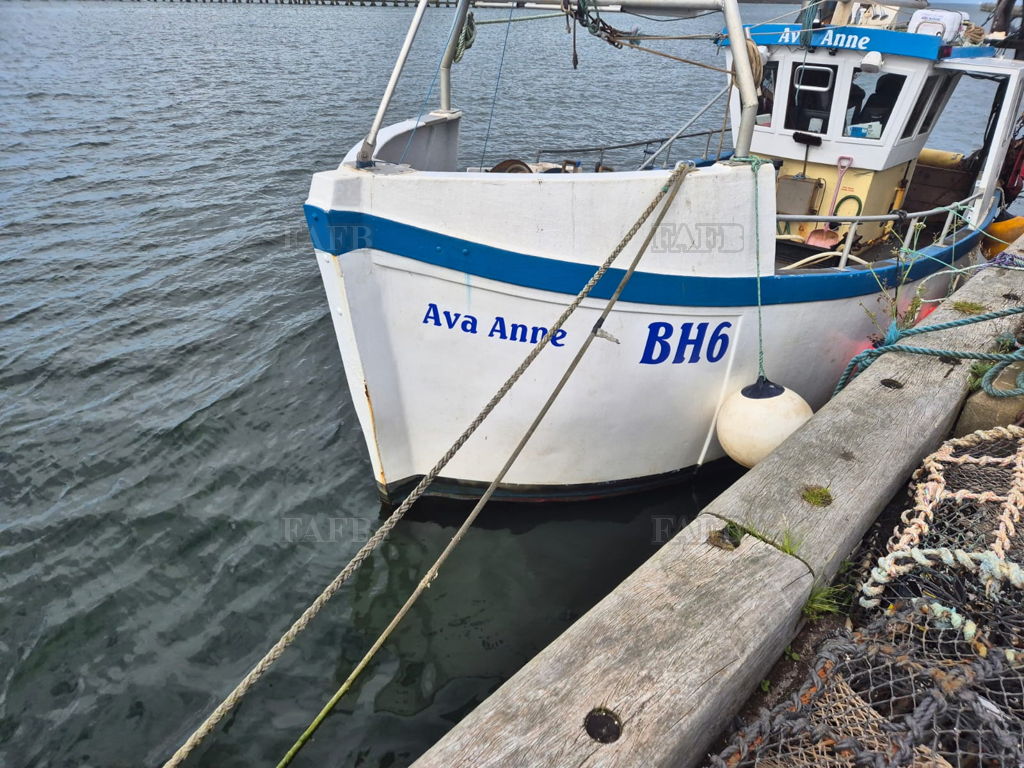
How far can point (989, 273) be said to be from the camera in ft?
18.4

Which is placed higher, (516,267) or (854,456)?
(516,267)

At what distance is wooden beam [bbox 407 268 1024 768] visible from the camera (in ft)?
6.37

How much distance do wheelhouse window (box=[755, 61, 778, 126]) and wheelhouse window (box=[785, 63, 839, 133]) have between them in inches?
9.1

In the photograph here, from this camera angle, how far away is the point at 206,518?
215 inches

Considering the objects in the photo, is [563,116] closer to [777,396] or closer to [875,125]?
[875,125]

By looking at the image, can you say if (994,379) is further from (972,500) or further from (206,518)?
(206,518)

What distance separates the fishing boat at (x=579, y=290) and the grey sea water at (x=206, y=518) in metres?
0.70

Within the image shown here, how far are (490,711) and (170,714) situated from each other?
301cm

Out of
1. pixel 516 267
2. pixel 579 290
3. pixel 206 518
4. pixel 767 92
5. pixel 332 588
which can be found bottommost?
pixel 206 518

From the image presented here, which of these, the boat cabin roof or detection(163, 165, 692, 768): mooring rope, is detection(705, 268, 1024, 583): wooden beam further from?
the boat cabin roof

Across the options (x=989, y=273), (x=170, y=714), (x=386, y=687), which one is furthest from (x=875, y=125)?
(x=170, y=714)

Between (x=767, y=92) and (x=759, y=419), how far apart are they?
15.1ft

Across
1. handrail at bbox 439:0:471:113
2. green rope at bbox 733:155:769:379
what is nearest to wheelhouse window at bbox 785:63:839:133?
green rope at bbox 733:155:769:379

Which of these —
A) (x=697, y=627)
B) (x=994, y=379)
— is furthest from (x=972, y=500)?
(x=697, y=627)
